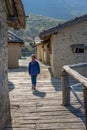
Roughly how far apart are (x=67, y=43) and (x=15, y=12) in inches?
369

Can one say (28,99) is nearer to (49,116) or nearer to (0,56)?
(49,116)

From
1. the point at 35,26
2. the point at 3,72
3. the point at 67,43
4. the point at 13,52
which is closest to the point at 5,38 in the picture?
the point at 3,72

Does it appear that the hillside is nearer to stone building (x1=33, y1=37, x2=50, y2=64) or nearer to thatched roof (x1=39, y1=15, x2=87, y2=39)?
stone building (x1=33, y1=37, x2=50, y2=64)

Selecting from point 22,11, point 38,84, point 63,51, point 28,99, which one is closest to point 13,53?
point 63,51

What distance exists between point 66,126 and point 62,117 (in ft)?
2.69

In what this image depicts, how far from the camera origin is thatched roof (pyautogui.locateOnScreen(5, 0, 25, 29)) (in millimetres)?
8417

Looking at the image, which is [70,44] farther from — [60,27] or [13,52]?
[13,52]

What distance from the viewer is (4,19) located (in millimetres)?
8109

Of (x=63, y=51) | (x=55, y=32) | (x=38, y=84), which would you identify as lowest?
(x=38, y=84)

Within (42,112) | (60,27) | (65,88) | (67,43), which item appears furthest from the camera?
(67,43)

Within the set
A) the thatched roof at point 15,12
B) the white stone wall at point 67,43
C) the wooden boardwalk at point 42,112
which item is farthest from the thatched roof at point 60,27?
the thatched roof at point 15,12

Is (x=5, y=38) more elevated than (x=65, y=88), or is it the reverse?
(x=5, y=38)

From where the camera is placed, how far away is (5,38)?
328 inches

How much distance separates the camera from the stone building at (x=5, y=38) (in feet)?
25.5
